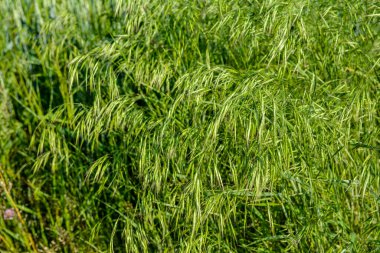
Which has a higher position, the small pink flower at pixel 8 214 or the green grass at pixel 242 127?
the green grass at pixel 242 127

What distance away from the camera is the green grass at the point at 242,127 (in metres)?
2.52

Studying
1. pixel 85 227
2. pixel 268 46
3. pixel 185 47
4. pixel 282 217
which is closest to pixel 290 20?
pixel 268 46

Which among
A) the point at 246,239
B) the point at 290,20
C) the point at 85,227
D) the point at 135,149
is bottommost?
the point at 85,227

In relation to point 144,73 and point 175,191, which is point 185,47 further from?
point 175,191

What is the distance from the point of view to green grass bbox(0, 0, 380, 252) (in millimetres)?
2523

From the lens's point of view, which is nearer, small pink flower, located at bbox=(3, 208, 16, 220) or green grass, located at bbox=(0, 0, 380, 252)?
green grass, located at bbox=(0, 0, 380, 252)

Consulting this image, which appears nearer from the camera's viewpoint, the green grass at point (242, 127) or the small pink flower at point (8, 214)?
the green grass at point (242, 127)

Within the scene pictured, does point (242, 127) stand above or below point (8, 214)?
above

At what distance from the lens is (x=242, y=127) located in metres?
2.52

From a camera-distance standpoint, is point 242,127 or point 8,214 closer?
point 242,127

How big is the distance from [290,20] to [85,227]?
1.64 m

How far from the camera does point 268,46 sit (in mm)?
2945

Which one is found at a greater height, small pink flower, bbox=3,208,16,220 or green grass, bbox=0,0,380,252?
green grass, bbox=0,0,380,252

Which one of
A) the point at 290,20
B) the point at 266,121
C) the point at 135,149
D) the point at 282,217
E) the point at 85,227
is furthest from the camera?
the point at 85,227
